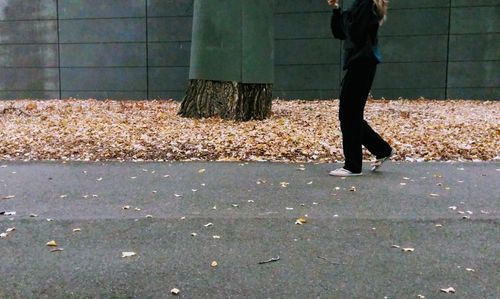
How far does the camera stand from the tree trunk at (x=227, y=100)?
29.3 ft

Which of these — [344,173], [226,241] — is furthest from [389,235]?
[344,173]

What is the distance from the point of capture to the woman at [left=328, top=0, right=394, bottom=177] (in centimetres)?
500

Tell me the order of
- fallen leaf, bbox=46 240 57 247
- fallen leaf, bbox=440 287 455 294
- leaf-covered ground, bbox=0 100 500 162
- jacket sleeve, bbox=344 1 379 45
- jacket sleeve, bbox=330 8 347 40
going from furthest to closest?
leaf-covered ground, bbox=0 100 500 162, jacket sleeve, bbox=330 8 347 40, jacket sleeve, bbox=344 1 379 45, fallen leaf, bbox=46 240 57 247, fallen leaf, bbox=440 287 455 294

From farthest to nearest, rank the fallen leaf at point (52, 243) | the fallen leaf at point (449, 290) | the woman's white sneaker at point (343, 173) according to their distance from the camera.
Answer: the woman's white sneaker at point (343, 173)
the fallen leaf at point (52, 243)
the fallen leaf at point (449, 290)

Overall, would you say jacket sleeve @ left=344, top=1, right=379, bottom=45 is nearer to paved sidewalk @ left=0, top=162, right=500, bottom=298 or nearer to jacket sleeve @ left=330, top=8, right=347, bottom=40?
jacket sleeve @ left=330, top=8, right=347, bottom=40

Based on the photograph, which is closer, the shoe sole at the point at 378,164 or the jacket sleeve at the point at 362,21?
the jacket sleeve at the point at 362,21

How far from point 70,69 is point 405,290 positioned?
13.7 meters

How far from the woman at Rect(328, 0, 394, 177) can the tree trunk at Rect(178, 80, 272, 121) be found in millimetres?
3741

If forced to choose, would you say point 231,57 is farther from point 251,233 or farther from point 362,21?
point 251,233

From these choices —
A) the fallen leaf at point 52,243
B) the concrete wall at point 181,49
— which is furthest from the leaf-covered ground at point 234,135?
the fallen leaf at point 52,243

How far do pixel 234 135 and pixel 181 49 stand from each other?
730 centimetres

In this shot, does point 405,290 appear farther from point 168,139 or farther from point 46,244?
point 168,139

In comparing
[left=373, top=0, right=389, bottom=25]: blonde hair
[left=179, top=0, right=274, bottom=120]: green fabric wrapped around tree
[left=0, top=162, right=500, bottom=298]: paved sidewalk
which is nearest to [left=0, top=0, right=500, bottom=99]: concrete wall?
[left=179, top=0, right=274, bottom=120]: green fabric wrapped around tree

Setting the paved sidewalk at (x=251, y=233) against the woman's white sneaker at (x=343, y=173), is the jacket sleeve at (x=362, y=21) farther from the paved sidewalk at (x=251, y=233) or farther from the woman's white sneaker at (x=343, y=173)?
the paved sidewalk at (x=251, y=233)
